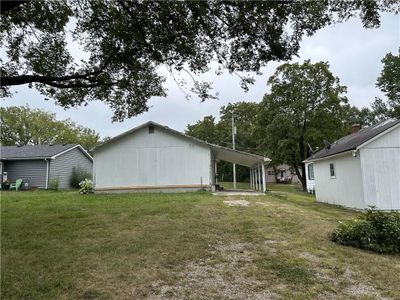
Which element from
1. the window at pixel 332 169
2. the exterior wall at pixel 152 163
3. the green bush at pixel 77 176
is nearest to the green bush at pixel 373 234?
the window at pixel 332 169

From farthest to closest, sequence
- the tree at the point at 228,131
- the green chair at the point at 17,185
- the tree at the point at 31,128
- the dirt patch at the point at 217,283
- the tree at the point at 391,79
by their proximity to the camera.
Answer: the tree at the point at 31,128 < the tree at the point at 228,131 < the tree at the point at 391,79 < the green chair at the point at 17,185 < the dirt patch at the point at 217,283

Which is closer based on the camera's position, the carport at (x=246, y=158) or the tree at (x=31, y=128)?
the carport at (x=246, y=158)

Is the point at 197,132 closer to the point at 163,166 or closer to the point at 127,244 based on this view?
the point at 163,166

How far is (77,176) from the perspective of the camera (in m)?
26.3

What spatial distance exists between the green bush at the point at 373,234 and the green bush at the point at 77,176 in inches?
899

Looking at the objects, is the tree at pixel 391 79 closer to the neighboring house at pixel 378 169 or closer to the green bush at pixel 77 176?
the neighboring house at pixel 378 169

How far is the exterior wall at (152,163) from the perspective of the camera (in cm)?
1733

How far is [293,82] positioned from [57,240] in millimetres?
26851

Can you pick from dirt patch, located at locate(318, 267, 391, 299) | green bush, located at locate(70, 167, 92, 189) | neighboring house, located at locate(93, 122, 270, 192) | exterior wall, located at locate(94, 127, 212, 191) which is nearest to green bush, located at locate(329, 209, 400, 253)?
dirt patch, located at locate(318, 267, 391, 299)

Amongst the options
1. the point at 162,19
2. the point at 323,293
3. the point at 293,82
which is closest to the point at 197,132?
the point at 293,82

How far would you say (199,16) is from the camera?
6.59 metres

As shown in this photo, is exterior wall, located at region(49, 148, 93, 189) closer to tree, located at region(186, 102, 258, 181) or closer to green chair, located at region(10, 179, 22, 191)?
→ green chair, located at region(10, 179, 22, 191)

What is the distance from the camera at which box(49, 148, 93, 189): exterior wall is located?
24172 millimetres

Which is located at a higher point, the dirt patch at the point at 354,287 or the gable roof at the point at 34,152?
the gable roof at the point at 34,152
